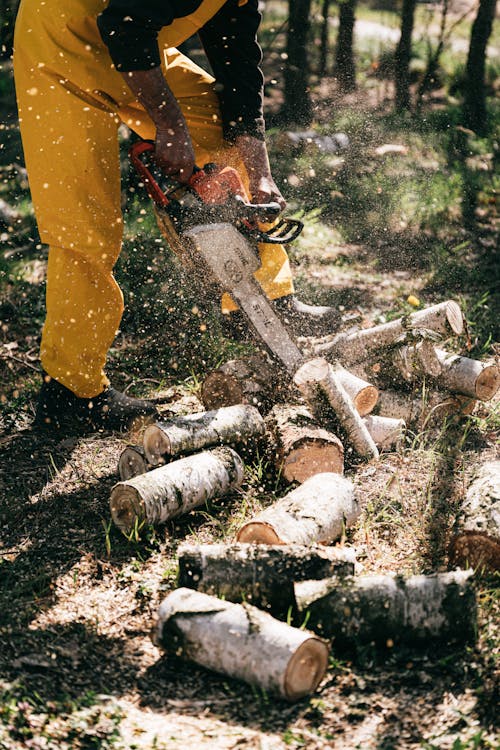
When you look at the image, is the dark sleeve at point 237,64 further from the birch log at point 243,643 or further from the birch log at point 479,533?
the birch log at point 243,643

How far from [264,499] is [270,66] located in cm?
813

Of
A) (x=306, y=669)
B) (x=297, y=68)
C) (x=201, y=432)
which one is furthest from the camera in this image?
(x=297, y=68)

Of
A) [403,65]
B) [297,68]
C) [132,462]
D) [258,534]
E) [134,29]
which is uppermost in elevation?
[134,29]

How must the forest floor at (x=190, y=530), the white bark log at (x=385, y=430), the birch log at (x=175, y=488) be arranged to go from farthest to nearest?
the white bark log at (x=385, y=430) < the birch log at (x=175, y=488) < the forest floor at (x=190, y=530)

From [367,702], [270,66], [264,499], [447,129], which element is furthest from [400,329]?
[270,66]

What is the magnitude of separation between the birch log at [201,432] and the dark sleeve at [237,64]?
4.69 ft

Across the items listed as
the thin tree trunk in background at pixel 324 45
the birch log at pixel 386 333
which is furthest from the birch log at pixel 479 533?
the thin tree trunk in background at pixel 324 45

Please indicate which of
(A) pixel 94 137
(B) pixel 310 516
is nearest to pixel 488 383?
(B) pixel 310 516

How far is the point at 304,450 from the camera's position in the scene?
3.01 meters

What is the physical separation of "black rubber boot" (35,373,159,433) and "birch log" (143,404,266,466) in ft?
1.43

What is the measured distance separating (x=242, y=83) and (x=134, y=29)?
89cm

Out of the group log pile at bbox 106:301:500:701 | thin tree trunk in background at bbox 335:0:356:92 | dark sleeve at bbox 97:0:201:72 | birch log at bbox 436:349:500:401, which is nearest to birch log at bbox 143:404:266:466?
log pile at bbox 106:301:500:701

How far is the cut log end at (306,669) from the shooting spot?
2031 millimetres

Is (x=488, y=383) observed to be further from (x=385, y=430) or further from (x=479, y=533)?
(x=479, y=533)
